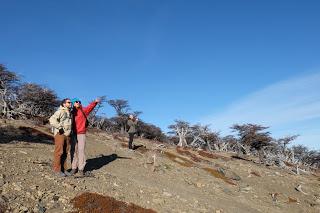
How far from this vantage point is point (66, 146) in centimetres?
1510

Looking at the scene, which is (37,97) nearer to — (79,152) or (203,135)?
(203,135)

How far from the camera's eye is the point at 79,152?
1569cm

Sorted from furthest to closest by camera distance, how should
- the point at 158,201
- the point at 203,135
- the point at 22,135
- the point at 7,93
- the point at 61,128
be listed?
the point at 203,135 → the point at 7,93 → the point at 22,135 → the point at 158,201 → the point at 61,128

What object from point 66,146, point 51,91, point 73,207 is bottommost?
point 73,207

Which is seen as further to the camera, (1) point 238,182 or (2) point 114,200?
Result: (1) point 238,182

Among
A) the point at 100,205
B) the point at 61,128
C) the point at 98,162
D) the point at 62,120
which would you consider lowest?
the point at 100,205

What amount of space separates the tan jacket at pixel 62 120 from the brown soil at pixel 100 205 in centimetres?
255

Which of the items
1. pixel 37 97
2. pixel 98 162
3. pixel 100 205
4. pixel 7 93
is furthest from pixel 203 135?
pixel 100 205

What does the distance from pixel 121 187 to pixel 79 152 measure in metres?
2.45

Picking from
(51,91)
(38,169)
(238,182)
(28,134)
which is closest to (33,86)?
(51,91)

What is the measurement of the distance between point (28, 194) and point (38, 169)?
2788 mm

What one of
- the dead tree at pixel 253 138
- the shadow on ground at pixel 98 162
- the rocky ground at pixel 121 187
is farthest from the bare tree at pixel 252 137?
the shadow on ground at pixel 98 162

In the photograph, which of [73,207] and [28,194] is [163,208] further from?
[28,194]

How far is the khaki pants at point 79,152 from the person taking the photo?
615 inches
